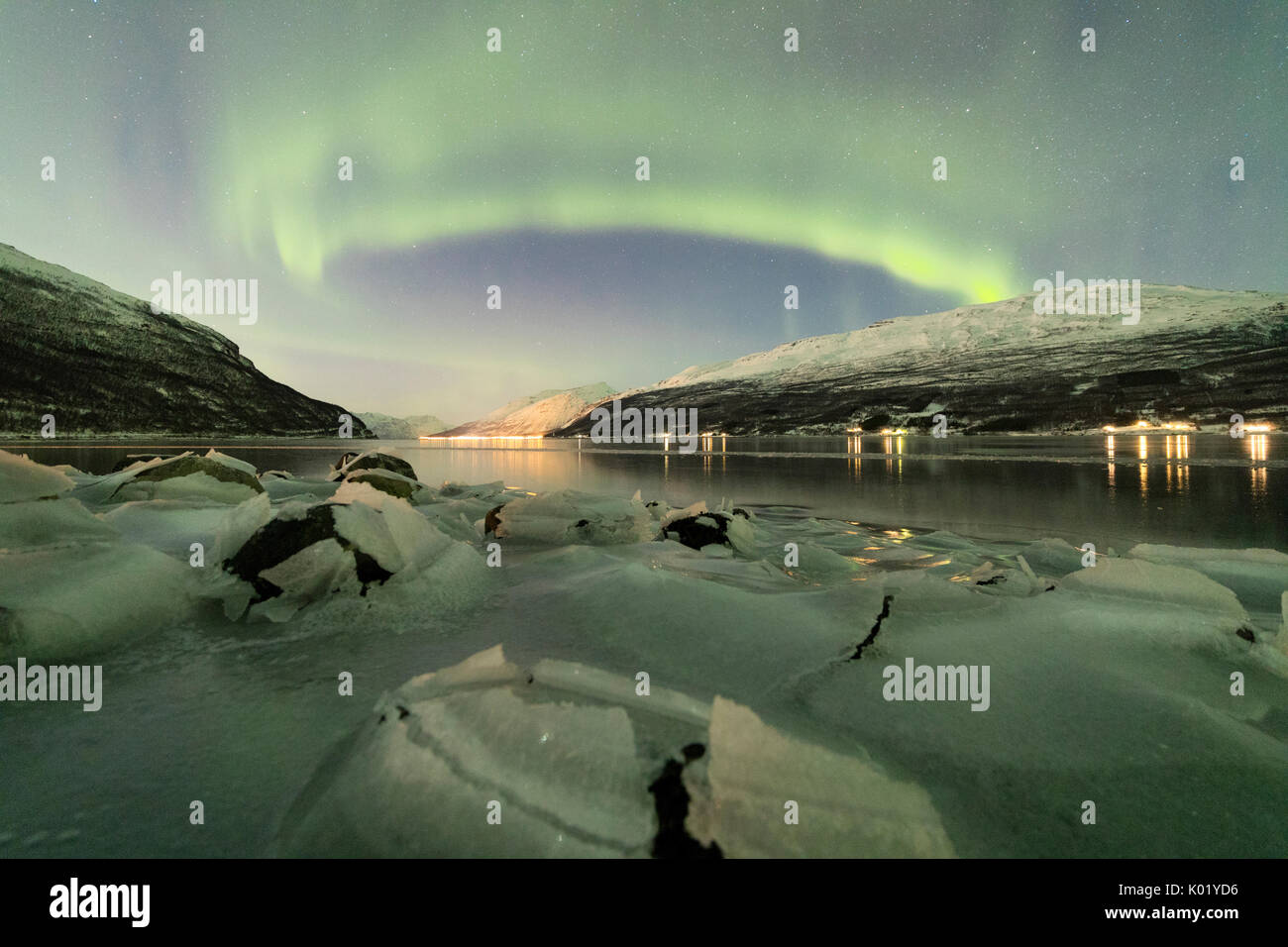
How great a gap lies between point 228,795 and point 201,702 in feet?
2.43

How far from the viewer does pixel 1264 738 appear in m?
1.80

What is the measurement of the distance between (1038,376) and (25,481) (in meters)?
141

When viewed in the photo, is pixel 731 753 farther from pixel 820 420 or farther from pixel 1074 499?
pixel 820 420

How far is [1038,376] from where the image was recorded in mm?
112812

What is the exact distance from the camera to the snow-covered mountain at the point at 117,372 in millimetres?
94750

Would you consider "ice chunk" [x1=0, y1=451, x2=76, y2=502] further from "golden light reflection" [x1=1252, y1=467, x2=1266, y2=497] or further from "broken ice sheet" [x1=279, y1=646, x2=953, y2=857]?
"golden light reflection" [x1=1252, y1=467, x2=1266, y2=497]

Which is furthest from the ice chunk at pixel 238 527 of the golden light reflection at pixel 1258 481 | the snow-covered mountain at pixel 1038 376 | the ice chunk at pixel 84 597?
the snow-covered mountain at pixel 1038 376

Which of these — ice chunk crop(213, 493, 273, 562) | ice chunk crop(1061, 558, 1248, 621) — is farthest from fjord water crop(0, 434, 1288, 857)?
ice chunk crop(213, 493, 273, 562)

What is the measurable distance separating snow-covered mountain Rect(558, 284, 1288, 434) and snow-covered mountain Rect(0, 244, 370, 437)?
292ft

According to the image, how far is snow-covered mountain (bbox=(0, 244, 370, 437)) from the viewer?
9475cm

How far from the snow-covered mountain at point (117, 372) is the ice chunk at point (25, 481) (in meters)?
121

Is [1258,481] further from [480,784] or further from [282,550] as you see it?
[282,550]
